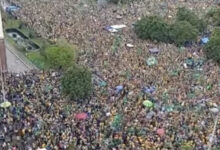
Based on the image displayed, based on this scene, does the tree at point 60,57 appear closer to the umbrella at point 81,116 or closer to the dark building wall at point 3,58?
the dark building wall at point 3,58

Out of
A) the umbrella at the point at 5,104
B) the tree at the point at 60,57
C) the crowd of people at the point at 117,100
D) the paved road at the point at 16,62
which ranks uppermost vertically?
the tree at the point at 60,57


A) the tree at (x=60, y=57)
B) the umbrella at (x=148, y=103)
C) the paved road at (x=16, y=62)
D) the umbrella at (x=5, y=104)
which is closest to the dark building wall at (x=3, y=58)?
the paved road at (x=16, y=62)

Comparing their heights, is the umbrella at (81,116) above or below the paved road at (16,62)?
above

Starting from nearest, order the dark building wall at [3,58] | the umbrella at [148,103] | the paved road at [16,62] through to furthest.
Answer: the umbrella at [148,103] → the dark building wall at [3,58] → the paved road at [16,62]

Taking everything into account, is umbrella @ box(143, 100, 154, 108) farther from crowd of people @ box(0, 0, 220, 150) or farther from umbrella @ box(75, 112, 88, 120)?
umbrella @ box(75, 112, 88, 120)

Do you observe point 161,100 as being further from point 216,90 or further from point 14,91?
point 14,91

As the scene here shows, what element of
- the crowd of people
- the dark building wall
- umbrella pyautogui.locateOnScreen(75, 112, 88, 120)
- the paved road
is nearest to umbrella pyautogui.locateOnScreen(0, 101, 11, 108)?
the crowd of people

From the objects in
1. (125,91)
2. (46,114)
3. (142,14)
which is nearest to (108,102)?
(125,91)
